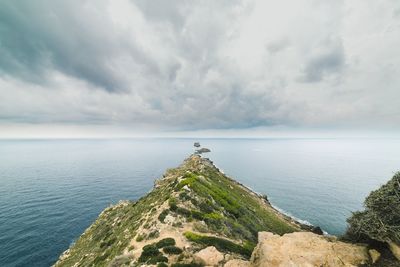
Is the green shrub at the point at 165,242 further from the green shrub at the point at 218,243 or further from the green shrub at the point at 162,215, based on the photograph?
the green shrub at the point at 162,215

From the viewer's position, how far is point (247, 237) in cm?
4125

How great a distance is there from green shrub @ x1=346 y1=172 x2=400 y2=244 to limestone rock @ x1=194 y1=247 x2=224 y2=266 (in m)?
15.1

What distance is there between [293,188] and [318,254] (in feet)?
400

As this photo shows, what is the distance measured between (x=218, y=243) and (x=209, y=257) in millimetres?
6425

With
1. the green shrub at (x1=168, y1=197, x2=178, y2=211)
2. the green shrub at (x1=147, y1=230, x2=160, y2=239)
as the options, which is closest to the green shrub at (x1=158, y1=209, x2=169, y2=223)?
the green shrub at (x1=168, y1=197, x2=178, y2=211)

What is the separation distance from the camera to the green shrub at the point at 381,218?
800 inches

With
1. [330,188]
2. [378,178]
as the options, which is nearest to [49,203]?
[330,188]

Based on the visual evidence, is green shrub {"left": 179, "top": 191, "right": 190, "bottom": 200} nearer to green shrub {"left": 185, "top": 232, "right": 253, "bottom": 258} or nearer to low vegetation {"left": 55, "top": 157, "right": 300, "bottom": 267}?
low vegetation {"left": 55, "top": 157, "right": 300, "bottom": 267}

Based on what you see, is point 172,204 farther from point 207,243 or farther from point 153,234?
point 207,243

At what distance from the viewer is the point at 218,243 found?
31.1 m

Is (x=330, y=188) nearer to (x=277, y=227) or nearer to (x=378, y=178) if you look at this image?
(x=378, y=178)

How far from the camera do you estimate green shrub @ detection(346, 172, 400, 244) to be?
2033cm

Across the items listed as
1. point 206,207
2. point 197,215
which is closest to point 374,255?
point 197,215

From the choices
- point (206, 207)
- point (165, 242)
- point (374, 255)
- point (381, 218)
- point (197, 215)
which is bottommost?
point (165, 242)
